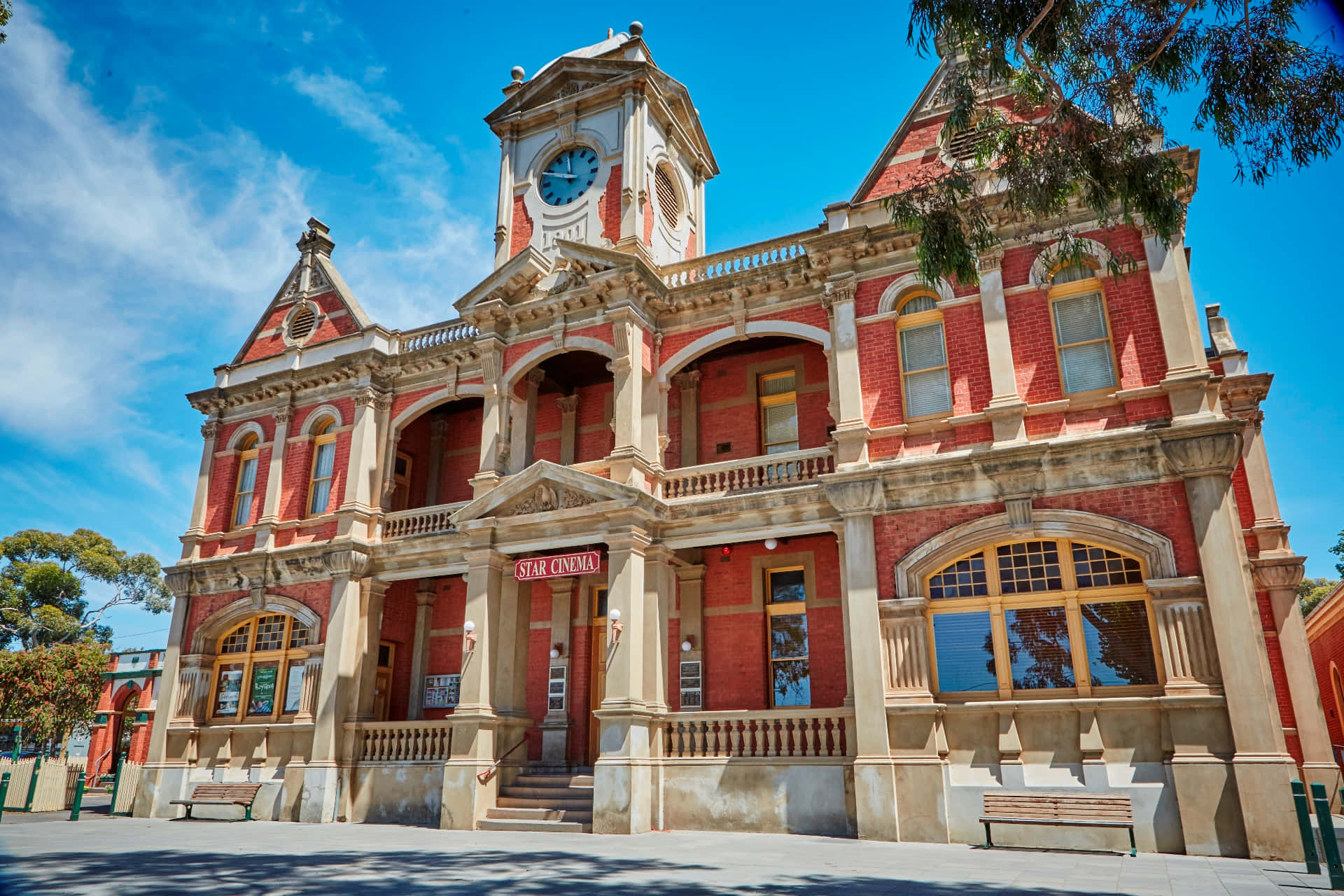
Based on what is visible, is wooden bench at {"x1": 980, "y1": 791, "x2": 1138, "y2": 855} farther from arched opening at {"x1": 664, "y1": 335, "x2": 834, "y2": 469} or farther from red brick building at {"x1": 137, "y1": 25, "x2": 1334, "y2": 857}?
arched opening at {"x1": 664, "y1": 335, "x2": 834, "y2": 469}

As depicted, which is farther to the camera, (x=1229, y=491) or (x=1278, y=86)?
(x=1229, y=491)

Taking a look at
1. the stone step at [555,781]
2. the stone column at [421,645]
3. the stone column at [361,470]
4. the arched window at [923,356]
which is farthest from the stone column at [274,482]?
the arched window at [923,356]

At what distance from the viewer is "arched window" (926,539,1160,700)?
13188 millimetres

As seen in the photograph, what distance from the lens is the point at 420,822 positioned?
17203 millimetres

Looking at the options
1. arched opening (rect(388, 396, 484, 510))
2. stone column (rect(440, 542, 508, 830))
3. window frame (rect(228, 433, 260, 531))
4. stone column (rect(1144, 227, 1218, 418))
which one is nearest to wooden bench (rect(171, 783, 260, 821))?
stone column (rect(440, 542, 508, 830))

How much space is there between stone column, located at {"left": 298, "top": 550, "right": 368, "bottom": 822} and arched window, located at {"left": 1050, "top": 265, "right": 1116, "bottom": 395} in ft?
49.0

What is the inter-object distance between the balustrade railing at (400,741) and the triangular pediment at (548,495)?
4183 millimetres

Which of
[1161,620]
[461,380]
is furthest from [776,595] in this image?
[461,380]

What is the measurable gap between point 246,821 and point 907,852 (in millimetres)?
13646

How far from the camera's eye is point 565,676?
19.2 metres

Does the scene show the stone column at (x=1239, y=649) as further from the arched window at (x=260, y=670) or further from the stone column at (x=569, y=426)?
the arched window at (x=260, y=670)

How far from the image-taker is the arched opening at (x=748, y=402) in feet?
60.7

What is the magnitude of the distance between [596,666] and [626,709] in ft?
12.7

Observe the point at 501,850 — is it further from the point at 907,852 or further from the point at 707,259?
the point at 707,259
